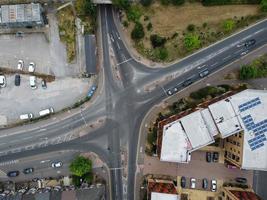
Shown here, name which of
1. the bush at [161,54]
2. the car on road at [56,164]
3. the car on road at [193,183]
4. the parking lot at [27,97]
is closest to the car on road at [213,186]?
the car on road at [193,183]

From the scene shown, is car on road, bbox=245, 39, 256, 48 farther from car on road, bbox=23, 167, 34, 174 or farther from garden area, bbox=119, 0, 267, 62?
car on road, bbox=23, 167, 34, 174

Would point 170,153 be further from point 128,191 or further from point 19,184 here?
point 19,184

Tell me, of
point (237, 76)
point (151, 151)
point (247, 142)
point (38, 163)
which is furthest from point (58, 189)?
point (237, 76)

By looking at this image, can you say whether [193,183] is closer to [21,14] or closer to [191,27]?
[191,27]

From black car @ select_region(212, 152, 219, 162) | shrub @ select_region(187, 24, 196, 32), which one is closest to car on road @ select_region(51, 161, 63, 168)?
black car @ select_region(212, 152, 219, 162)

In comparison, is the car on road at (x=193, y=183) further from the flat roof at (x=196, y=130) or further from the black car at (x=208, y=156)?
the flat roof at (x=196, y=130)
